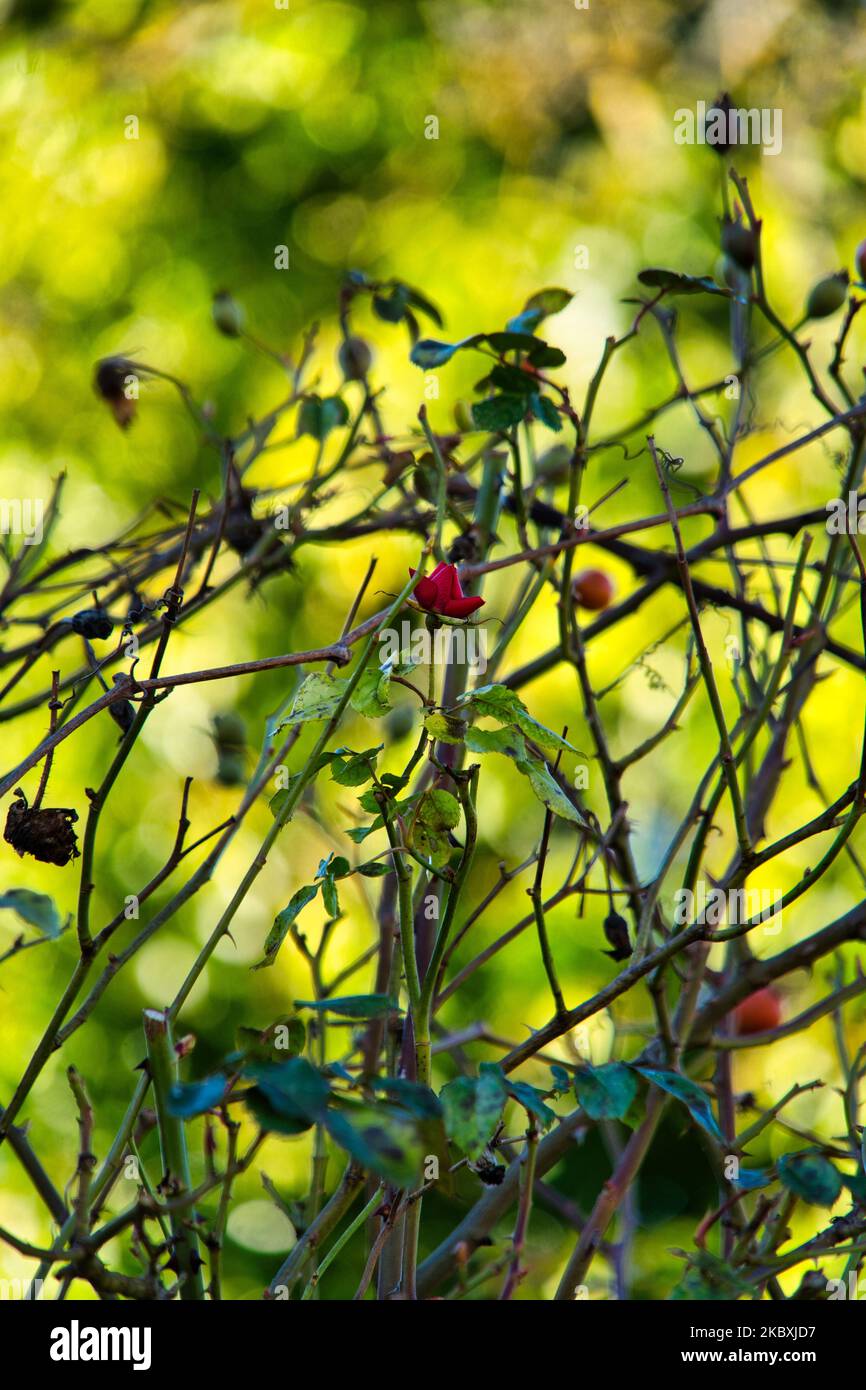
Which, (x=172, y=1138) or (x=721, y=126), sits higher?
(x=721, y=126)

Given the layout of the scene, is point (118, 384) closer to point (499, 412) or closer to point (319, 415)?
point (319, 415)

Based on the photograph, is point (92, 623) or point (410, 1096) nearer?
point (410, 1096)

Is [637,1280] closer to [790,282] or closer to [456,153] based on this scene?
[790,282]

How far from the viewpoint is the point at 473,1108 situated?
1.34 feet

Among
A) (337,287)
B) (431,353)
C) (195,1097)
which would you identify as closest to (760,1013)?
(431,353)

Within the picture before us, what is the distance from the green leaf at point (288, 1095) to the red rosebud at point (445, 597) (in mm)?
221

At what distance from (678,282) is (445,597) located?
0.90 feet

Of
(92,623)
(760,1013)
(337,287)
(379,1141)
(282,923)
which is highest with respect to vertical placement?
(337,287)

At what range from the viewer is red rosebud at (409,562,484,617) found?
1.75ft

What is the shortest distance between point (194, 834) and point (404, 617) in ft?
5.24

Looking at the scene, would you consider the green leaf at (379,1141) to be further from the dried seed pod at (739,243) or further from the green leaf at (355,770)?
the dried seed pod at (739,243)

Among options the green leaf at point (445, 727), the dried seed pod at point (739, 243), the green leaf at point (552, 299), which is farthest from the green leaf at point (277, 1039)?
the dried seed pod at point (739, 243)

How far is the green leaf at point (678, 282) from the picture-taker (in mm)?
672

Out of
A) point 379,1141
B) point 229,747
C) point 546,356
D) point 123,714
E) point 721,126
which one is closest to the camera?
point 379,1141
